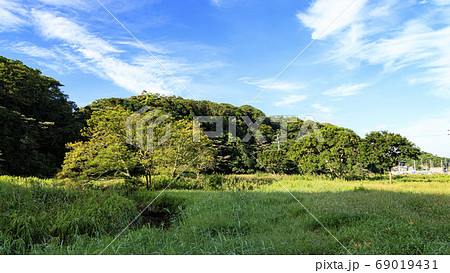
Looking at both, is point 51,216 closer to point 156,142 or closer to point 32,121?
point 156,142

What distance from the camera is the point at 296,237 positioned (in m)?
3.55

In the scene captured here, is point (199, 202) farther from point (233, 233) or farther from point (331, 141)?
point (331, 141)

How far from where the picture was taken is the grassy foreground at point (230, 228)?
10.9ft

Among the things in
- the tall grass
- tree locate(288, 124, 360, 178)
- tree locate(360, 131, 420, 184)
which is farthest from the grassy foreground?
tree locate(288, 124, 360, 178)

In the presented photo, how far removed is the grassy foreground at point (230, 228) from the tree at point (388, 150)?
9305mm

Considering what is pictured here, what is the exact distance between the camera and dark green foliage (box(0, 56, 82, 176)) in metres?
12.3

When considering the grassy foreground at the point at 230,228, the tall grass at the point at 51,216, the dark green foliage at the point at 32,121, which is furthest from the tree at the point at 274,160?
the dark green foliage at the point at 32,121

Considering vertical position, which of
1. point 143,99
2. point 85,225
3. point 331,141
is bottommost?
point 85,225

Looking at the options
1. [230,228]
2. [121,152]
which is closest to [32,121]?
[121,152]

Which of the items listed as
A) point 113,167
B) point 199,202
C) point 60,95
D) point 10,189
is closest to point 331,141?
point 199,202

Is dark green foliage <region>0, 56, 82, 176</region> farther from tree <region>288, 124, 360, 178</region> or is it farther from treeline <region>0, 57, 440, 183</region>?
tree <region>288, 124, 360, 178</region>

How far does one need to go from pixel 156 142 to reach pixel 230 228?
7.94 meters

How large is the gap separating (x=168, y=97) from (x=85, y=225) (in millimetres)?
13020

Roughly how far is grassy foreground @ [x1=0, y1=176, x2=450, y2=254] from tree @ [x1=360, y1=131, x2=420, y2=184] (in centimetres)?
930
